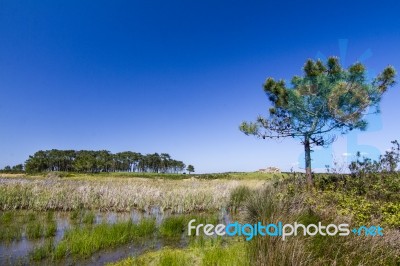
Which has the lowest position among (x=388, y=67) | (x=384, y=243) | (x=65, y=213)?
(x=65, y=213)

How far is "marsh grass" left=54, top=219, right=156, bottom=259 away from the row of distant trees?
109 m

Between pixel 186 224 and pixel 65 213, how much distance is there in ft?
21.3

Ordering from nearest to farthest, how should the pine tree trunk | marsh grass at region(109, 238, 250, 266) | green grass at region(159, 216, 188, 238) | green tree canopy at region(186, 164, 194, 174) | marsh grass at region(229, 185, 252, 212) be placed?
marsh grass at region(109, 238, 250, 266) < green grass at region(159, 216, 188, 238) < the pine tree trunk < marsh grass at region(229, 185, 252, 212) < green tree canopy at region(186, 164, 194, 174)

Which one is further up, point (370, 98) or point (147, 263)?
point (370, 98)

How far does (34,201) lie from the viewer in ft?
45.9

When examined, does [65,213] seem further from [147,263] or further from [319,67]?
[319,67]

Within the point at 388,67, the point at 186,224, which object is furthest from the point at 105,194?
the point at 388,67

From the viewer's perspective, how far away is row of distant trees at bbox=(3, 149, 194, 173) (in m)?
115

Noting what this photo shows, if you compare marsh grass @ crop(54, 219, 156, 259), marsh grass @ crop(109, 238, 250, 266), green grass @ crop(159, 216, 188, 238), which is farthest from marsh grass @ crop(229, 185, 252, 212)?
marsh grass @ crop(109, 238, 250, 266)

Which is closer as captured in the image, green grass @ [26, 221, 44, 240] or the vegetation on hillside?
green grass @ [26, 221, 44, 240]

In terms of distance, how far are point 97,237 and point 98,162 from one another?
117 meters

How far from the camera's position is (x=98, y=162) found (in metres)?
118

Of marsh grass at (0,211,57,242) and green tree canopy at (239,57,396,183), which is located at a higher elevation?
green tree canopy at (239,57,396,183)

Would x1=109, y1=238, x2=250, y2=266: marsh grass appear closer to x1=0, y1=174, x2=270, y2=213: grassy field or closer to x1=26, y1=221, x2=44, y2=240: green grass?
x1=26, y1=221, x2=44, y2=240: green grass
